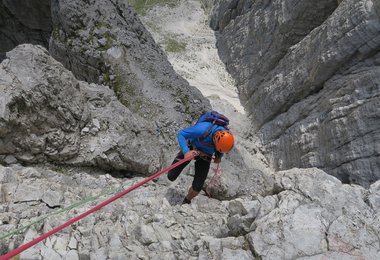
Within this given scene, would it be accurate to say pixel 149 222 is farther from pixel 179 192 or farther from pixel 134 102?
→ pixel 134 102

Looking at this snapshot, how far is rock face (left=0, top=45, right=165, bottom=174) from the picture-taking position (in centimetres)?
1020

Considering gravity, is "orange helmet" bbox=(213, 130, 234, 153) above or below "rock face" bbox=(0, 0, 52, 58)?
above

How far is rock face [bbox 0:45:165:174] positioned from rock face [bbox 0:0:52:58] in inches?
658

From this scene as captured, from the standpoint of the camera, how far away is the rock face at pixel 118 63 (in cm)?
1800

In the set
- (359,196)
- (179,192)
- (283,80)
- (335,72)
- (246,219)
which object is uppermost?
(335,72)

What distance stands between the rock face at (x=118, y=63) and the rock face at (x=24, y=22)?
25.9 feet

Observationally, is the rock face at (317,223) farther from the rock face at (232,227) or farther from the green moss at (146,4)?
the green moss at (146,4)

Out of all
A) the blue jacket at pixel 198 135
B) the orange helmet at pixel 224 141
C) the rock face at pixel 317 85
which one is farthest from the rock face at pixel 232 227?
the rock face at pixel 317 85

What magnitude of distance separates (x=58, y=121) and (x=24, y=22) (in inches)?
830

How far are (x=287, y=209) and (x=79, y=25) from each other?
17866 millimetres

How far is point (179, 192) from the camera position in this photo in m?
10.3

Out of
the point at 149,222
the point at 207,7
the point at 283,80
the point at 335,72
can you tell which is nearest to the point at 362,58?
the point at 335,72

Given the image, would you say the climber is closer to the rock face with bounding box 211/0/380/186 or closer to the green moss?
the rock face with bounding box 211/0/380/186

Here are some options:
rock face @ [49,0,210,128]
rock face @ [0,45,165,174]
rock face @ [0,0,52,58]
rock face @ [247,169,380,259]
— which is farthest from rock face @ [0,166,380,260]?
rock face @ [0,0,52,58]
